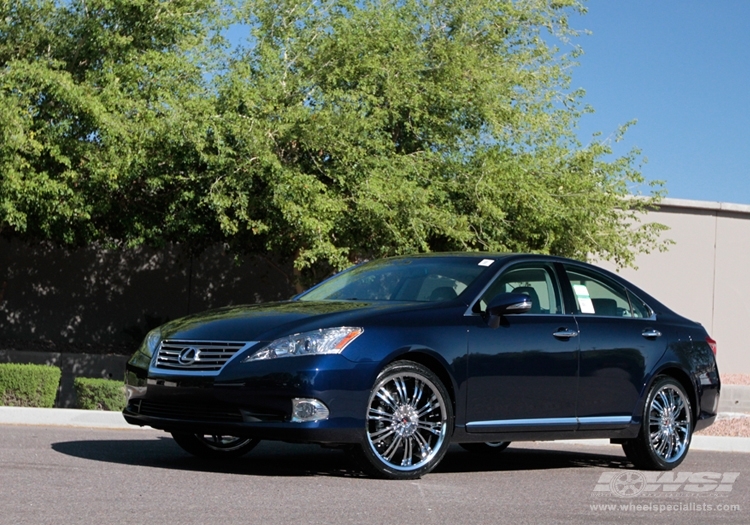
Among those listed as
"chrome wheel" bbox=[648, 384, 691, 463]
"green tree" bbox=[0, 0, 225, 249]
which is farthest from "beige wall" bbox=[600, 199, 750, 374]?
"chrome wheel" bbox=[648, 384, 691, 463]

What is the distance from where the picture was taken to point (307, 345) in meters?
7.52

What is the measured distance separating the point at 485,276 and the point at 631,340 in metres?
1.47

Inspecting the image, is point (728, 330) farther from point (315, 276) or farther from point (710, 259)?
point (315, 276)

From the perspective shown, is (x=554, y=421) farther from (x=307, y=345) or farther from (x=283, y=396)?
(x=283, y=396)

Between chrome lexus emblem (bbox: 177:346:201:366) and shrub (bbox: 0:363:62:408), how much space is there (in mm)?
7895

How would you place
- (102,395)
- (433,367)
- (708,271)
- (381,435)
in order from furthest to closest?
(708,271) → (102,395) → (433,367) → (381,435)

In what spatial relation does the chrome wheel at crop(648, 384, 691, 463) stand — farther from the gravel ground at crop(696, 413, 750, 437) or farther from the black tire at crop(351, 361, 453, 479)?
the gravel ground at crop(696, 413, 750, 437)

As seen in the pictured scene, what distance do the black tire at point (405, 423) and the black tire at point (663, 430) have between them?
7.07 feet

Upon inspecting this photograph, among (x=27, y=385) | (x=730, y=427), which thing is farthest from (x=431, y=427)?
(x=730, y=427)

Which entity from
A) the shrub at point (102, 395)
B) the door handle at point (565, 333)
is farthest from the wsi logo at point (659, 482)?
the shrub at point (102, 395)

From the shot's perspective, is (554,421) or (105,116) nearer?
(554,421)

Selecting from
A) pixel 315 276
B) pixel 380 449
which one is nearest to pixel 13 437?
pixel 380 449

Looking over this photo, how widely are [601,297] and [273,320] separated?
10.3 feet

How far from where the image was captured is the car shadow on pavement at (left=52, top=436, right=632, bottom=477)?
833 cm
